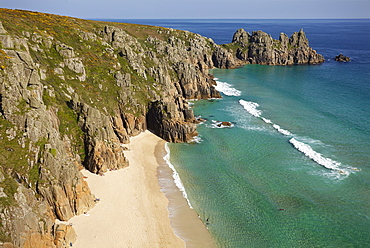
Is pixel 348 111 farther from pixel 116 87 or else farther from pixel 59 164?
pixel 59 164

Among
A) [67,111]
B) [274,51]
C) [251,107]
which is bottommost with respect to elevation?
[251,107]

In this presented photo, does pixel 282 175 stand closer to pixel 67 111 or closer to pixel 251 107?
pixel 67 111

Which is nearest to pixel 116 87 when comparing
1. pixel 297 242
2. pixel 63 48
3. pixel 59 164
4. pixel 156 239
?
pixel 63 48

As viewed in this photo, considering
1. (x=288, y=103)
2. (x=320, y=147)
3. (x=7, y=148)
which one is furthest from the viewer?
(x=288, y=103)

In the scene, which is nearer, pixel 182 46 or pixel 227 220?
pixel 227 220

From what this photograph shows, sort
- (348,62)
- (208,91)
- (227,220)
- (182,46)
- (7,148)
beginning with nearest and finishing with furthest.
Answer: (7,148)
(227,220)
(208,91)
(182,46)
(348,62)

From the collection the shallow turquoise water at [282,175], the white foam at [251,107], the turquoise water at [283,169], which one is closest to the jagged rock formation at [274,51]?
the turquoise water at [283,169]

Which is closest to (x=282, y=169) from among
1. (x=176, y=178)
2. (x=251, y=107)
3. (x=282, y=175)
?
(x=282, y=175)

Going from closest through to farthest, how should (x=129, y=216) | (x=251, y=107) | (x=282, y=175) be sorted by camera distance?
(x=129, y=216) < (x=282, y=175) < (x=251, y=107)
